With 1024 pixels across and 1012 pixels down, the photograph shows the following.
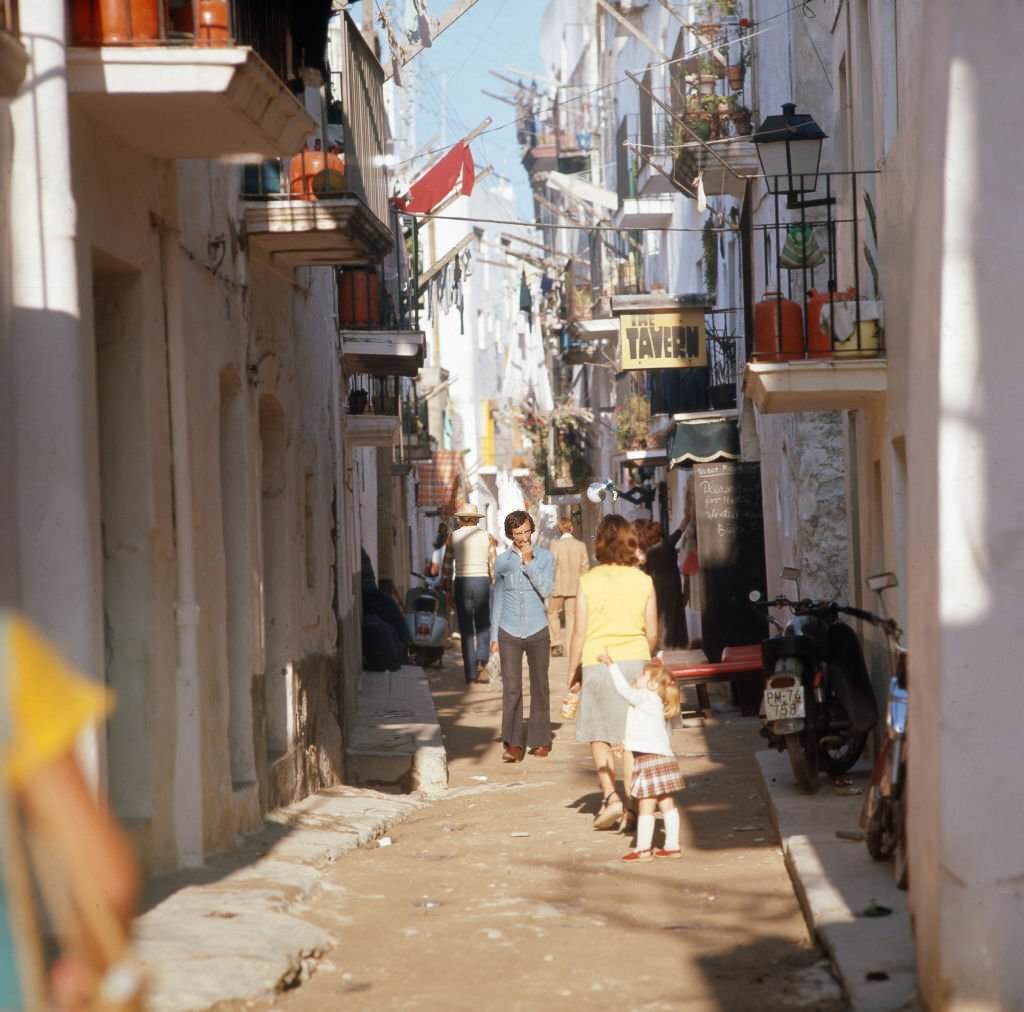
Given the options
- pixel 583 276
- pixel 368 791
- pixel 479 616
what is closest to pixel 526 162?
pixel 583 276

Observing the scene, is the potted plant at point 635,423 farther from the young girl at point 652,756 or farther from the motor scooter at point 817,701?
the young girl at point 652,756

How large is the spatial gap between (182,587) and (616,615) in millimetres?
2541

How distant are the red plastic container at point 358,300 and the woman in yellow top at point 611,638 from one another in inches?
431

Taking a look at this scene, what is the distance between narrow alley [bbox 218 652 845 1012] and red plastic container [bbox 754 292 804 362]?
2.85 meters

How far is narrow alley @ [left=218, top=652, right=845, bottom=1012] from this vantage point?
6.73 m

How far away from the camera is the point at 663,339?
77.8ft

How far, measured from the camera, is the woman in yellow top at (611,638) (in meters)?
10.3

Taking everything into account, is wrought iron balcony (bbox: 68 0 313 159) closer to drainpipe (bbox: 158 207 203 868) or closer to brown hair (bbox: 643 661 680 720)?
drainpipe (bbox: 158 207 203 868)

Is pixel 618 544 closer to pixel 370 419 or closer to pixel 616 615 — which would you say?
pixel 616 615

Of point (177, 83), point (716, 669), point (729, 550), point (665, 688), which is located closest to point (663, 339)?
point (729, 550)

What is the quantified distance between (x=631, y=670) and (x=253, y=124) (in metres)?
3.69

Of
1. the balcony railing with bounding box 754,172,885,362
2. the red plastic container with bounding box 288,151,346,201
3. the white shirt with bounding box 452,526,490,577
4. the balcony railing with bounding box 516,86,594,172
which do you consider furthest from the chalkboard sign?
the balcony railing with bounding box 516,86,594,172

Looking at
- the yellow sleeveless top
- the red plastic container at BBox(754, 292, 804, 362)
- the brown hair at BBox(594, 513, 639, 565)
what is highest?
the red plastic container at BBox(754, 292, 804, 362)

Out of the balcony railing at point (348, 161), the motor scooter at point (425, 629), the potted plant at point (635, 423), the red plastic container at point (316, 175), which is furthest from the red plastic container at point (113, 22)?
the potted plant at point (635, 423)
